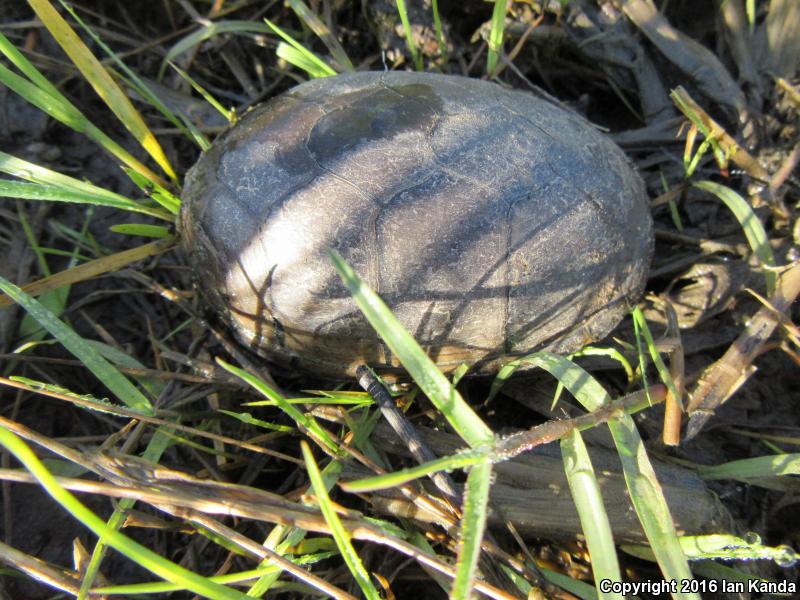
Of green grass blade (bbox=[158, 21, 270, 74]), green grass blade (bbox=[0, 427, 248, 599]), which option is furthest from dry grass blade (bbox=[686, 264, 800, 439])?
green grass blade (bbox=[158, 21, 270, 74])

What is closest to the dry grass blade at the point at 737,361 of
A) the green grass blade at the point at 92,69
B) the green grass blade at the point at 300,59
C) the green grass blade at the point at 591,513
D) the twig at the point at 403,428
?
the green grass blade at the point at 591,513

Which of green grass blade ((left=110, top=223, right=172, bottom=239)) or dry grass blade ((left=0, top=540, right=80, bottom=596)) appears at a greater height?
green grass blade ((left=110, top=223, right=172, bottom=239))

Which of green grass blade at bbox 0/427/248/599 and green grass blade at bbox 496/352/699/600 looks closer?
green grass blade at bbox 0/427/248/599

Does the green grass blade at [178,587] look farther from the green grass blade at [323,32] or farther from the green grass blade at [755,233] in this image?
the green grass blade at [323,32]

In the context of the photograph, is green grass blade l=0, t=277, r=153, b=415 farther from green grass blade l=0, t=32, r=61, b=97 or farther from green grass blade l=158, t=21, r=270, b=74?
green grass blade l=158, t=21, r=270, b=74

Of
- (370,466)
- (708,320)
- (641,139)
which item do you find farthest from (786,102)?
(370,466)

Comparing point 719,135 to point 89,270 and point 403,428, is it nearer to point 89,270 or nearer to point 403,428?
point 403,428

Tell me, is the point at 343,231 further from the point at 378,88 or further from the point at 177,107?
the point at 177,107
